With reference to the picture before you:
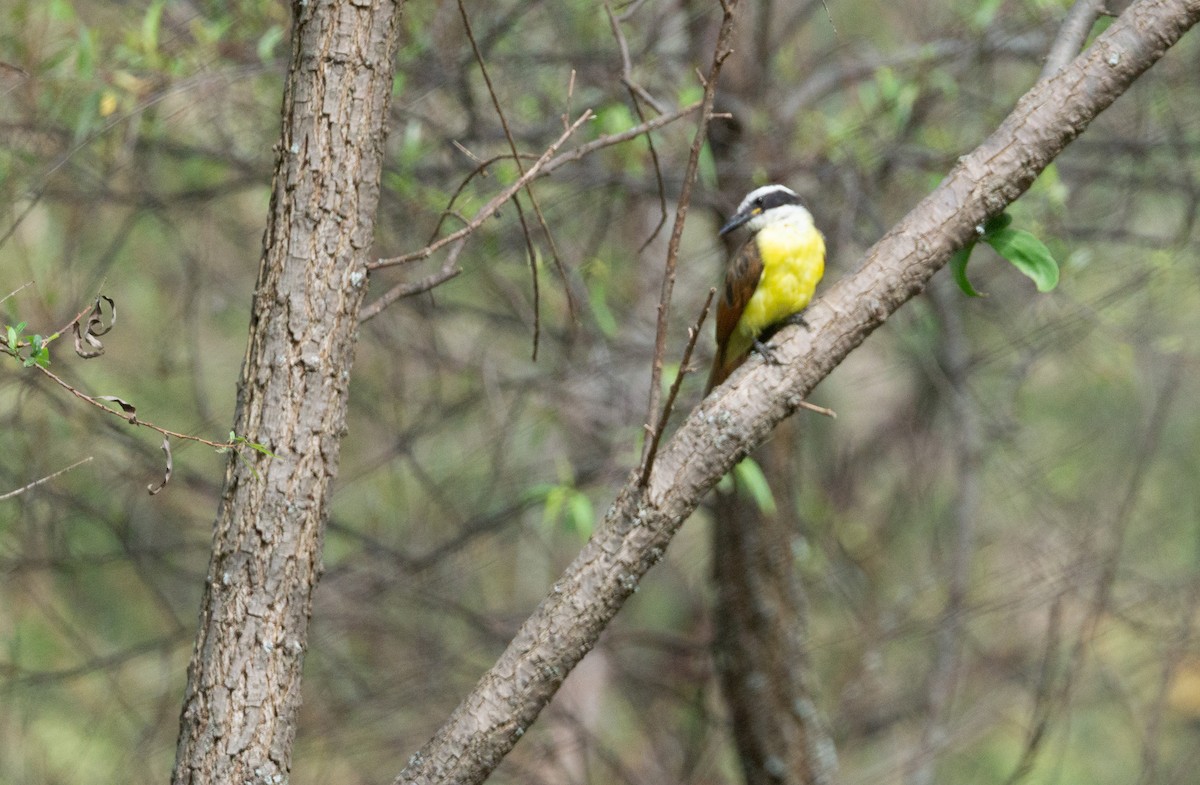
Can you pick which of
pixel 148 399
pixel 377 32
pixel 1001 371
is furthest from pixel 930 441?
pixel 377 32

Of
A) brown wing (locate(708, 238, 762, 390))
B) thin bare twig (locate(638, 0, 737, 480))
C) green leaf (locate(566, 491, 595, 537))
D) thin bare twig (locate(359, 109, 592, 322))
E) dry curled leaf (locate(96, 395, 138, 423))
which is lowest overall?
dry curled leaf (locate(96, 395, 138, 423))

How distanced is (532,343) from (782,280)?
0.96m

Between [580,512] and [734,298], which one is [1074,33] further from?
[580,512]

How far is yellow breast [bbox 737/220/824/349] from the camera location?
392cm

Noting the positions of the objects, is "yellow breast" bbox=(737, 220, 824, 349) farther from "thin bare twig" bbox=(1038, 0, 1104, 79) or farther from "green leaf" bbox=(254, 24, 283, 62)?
"green leaf" bbox=(254, 24, 283, 62)

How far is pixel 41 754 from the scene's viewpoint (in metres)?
6.09

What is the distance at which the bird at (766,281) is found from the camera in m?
3.92

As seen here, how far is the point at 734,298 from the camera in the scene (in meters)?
3.97

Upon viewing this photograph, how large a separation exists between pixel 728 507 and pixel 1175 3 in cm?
276

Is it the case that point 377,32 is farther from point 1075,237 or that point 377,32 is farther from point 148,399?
point 148,399

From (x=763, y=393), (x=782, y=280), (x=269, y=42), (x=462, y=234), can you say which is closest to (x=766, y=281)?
(x=782, y=280)

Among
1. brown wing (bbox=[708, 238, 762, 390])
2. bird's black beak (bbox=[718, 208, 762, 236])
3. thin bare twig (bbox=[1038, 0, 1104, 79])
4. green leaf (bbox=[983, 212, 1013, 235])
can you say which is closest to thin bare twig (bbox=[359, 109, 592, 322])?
green leaf (bbox=[983, 212, 1013, 235])

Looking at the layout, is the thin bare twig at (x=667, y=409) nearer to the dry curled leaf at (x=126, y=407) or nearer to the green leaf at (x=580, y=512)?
the dry curled leaf at (x=126, y=407)

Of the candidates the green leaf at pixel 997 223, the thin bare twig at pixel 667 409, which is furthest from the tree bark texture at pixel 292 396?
the green leaf at pixel 997 223
